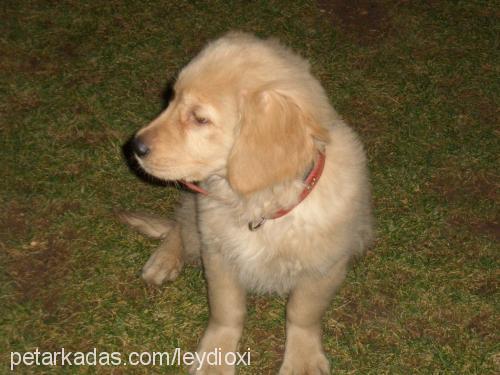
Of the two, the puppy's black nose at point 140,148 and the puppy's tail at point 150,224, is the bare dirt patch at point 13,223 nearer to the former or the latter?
the puppy's tail at point 150,224

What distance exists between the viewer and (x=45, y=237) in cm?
357

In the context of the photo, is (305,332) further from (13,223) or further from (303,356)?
(13,223)

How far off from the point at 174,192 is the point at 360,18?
2.79 meters

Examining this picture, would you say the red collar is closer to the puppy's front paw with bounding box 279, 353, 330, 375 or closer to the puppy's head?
the puppy's head

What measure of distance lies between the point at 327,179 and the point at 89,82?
8.99ft

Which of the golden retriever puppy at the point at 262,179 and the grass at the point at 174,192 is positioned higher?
the golden retriever puppy at the point at 262,179

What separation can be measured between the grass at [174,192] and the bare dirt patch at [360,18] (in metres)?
0.02

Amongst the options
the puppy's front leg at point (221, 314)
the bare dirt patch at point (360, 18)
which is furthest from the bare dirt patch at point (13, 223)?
the bare dirt patch at point (360, 18)

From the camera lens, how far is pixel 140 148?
2523 millimetres

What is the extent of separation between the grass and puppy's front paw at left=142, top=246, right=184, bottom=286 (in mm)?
66

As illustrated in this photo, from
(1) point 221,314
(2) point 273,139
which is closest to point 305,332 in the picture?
(1) point 221,314

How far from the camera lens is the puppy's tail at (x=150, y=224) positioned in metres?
3.55

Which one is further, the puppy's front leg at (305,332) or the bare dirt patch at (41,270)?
the bare dirt patch at (41,270)

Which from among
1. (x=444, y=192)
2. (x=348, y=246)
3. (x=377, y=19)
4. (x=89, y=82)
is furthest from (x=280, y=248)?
(x=377, y=19)
